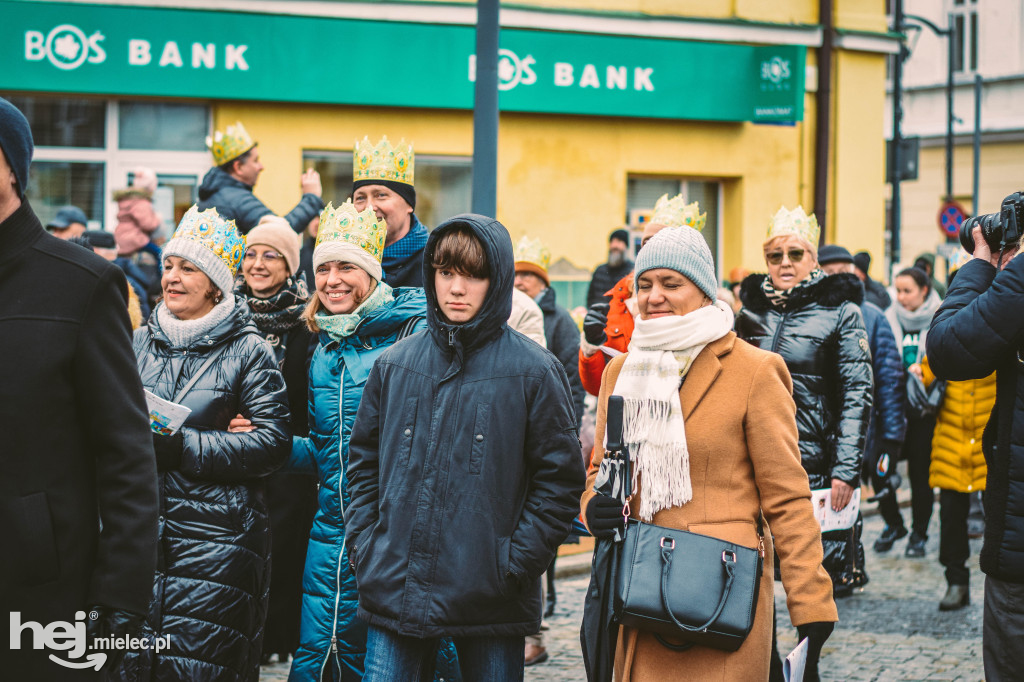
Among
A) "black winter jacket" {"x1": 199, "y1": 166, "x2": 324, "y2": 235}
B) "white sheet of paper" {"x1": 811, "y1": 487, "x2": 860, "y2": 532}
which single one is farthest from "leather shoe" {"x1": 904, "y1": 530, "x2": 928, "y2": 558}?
"black winter jacket" {"x1": 199, "y1": 166, "x2": 324, "y2": 235}

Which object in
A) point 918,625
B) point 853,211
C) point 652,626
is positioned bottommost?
point 918,625

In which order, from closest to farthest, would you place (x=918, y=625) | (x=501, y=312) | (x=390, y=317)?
1. (x=501, y=312)
2. (x=390, y=317)
3. (x=918, y=625)

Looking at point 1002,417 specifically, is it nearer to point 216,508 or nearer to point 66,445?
point 216,508

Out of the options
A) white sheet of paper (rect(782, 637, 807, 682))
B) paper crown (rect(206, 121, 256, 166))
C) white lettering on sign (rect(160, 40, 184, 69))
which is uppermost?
white lettering on sign (rect(160, 40, 184, 69))

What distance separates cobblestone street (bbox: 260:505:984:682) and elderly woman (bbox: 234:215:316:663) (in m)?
0.71

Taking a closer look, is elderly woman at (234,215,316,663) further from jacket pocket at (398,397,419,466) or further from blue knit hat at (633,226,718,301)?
blue knit hat at (633,226,718,301)

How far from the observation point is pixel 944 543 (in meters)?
8.05

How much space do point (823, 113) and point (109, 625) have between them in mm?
14911

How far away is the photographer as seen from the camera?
4.03 meters

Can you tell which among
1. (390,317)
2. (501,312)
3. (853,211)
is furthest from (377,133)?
(501,312)

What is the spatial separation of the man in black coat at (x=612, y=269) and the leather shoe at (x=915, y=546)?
4430mm

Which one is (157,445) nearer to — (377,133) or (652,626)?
(652,626)

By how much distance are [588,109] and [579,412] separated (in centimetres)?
799

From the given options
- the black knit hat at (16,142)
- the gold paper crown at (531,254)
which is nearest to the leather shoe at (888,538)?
the gold paper crown at (531,254)
